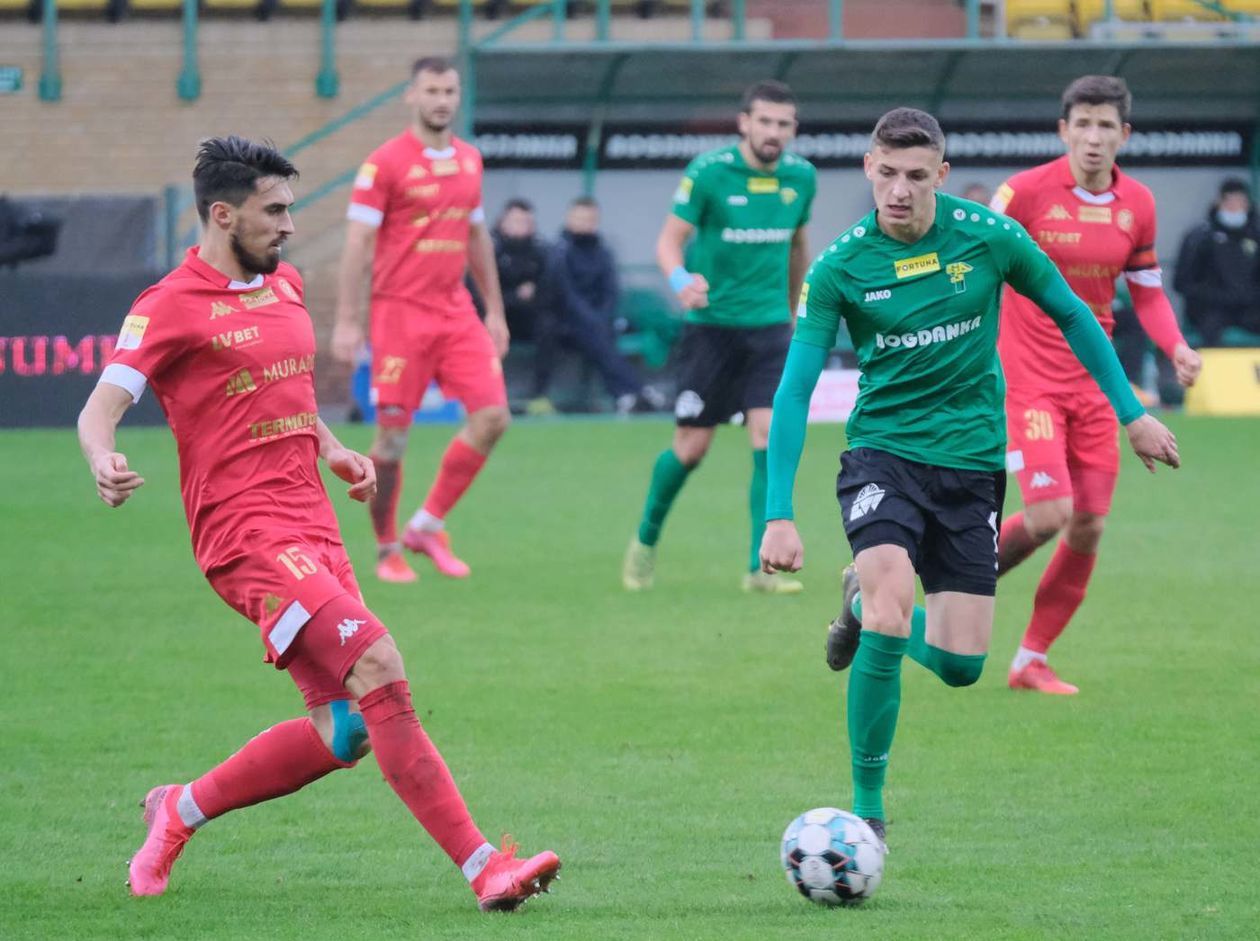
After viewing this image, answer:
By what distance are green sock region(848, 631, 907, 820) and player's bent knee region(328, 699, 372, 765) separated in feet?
4.42

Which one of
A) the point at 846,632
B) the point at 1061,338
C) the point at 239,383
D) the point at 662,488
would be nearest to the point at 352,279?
the point at 662,488

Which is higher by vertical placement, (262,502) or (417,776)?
(262,502)

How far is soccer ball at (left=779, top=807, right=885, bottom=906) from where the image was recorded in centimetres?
512

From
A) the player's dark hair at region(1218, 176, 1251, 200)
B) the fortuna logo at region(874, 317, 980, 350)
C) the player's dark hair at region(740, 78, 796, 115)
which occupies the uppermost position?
the player's dark hair at region(740, 78, 796, 115)

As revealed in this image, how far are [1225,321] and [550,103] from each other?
321 inches

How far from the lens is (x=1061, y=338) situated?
8094mm

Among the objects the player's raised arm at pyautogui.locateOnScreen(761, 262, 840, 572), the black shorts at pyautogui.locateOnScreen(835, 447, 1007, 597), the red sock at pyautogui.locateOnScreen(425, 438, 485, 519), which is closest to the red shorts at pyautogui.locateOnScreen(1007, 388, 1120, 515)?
the black shorts at pyautogui.locateOnScreen(835, 447, 1007, 597)

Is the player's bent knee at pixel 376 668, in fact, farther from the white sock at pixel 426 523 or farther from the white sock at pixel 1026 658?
the white sock at pixel 426 523

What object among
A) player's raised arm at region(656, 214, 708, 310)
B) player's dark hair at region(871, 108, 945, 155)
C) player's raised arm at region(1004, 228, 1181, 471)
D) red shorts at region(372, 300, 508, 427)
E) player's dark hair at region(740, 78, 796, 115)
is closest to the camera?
player's dark hair at region(871, 108, 945, 155)

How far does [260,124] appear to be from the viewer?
23.5m

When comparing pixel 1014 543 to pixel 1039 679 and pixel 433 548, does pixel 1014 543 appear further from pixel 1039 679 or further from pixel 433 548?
pixel 433 548

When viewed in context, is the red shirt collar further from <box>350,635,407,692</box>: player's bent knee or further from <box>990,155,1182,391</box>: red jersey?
<box>990,155,1182,391</box>: red jersey

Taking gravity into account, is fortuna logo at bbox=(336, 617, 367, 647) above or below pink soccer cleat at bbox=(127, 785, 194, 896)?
above

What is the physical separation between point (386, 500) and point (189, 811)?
5.59 meters
